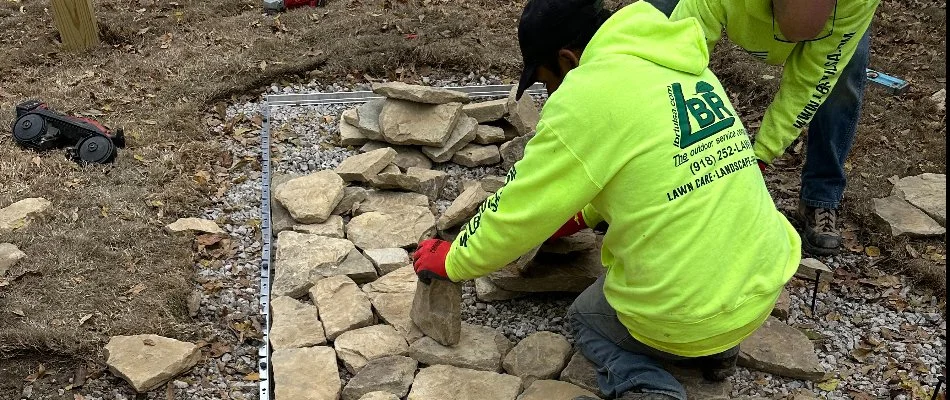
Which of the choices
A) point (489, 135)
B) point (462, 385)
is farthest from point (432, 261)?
point (489, 135)

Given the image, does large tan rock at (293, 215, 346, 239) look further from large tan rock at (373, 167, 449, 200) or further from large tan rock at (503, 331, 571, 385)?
large tan rock at (503, 331, 571, 385)

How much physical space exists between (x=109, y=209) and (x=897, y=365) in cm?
360

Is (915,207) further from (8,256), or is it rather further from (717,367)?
(8,256)

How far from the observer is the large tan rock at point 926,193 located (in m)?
4.05

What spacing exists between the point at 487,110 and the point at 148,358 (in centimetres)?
240

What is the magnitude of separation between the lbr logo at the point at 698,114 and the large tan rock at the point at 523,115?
234 centimetres

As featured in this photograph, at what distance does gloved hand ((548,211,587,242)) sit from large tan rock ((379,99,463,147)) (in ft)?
4.25

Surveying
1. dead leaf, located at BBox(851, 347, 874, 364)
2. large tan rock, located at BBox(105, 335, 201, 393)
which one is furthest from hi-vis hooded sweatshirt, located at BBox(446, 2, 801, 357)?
large tan rock, located at BBox(105, 335, 201, 393)

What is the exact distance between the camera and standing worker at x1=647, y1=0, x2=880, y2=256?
3.14 meters

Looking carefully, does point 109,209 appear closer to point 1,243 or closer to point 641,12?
point 1,243

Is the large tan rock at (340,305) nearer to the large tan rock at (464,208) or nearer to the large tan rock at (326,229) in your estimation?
the large tan rock at (326,229)

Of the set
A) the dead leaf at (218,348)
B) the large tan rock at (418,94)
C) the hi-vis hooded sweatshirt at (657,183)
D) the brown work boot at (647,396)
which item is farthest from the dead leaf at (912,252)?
the dead leaf at (218,348)

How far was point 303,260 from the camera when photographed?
373 centimetres

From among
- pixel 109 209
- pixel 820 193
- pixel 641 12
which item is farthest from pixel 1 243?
pixel 820 193
